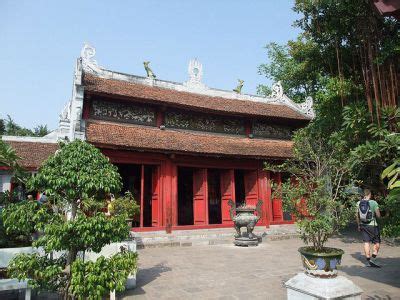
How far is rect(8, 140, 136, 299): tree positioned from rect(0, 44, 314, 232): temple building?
569 cm

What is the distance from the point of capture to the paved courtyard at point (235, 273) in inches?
183

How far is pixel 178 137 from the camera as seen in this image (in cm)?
1155

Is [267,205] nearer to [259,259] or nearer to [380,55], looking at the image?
[259,259]

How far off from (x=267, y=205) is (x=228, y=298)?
335 inches

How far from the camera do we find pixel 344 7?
8078 millimetres

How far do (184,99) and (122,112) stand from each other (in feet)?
8.73

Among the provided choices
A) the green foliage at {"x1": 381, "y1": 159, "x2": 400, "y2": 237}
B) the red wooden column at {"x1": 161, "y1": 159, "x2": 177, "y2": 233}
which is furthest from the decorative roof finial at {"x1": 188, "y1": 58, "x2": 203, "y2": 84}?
the green foliage at {"x1": 381, "y1": 159, "x2": 400, "y2": 237}

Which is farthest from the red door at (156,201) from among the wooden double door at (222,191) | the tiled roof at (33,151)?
the tiled roof at (33,151)

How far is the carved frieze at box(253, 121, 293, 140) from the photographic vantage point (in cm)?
1397

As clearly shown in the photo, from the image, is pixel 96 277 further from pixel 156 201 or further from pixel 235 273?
pixel 156 201

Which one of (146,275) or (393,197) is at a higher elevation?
(393,197)

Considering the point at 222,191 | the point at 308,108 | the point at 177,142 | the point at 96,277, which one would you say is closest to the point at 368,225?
the point at 96,277

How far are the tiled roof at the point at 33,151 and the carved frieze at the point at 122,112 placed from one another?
4842 millimetres

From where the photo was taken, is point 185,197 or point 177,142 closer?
point 177,142
